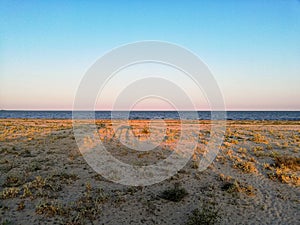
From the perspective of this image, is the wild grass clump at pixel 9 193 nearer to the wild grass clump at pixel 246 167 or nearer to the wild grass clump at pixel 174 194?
the wild grass clump at pixel 174 194

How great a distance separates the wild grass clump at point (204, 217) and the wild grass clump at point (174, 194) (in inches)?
43.2

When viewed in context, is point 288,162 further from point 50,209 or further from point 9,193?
point 9,193

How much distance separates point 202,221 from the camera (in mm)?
8328

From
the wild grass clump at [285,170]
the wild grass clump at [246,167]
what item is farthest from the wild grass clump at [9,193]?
the wild grass clump at [285,170]

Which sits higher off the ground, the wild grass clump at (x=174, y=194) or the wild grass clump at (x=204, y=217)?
the wild grass clump at (x=174, y=194)

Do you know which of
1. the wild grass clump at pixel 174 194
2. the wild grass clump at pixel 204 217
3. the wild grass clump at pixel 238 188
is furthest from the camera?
the wild grass clump at pixel 238 188

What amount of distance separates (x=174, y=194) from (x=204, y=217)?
7.19 feet

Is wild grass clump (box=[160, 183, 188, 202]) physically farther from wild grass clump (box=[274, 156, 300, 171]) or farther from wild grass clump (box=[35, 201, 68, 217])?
wild grass clump (box=[274, 156, 300, 171])

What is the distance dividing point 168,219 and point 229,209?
100 inches

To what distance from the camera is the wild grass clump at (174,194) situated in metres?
10.3

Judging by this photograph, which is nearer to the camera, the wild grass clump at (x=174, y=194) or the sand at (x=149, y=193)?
the sand at (x=149, y=193)

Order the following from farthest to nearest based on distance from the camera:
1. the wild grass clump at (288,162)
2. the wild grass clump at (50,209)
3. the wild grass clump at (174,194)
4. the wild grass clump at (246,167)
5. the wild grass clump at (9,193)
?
1. the wild grass clump at (288,162)
2. the wild grass clump at (246,167)
3. the wild grass clump at (174,194)
4. the wild grass clump at (9,193)
5. the wild grass clump at (50,209)

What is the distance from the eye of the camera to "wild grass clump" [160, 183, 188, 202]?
405 inches

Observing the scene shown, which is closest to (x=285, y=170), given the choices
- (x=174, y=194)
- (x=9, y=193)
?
(x=174, y=194)
